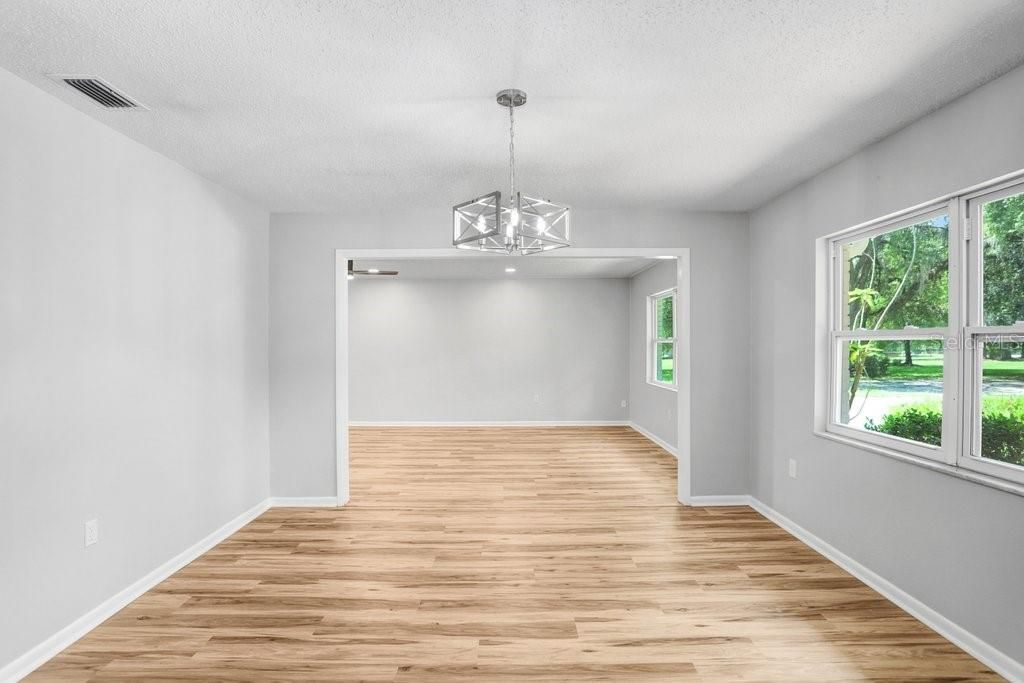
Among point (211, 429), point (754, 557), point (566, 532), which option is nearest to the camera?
point (754, 557)

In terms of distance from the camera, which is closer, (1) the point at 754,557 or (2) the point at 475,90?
(2) the point at 475,90

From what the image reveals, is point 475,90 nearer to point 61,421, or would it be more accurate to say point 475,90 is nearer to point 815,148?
point 815,148

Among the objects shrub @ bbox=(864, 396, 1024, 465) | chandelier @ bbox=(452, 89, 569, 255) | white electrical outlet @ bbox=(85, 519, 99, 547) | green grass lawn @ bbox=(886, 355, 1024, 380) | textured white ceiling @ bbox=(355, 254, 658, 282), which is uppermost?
textured white ceiling @ bbox=(355, 254, 658, 282)

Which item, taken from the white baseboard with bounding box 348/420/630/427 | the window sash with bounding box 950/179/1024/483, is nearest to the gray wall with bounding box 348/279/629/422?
the white baseboard with bounding box 348/420/630/427

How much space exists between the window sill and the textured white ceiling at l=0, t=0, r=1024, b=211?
1.70 metres

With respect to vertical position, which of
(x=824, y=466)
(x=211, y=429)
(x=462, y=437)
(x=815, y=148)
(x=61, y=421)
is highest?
(x=815, y=148)

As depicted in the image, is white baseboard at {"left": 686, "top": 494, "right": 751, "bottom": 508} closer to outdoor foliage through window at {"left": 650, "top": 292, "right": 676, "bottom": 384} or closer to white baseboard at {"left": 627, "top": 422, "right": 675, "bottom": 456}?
white baseboard at {"left": 627, "top": 422, "right": 675, "bottom": 456}

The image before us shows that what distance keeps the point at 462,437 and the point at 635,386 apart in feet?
9.40

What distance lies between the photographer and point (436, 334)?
29.5 ft

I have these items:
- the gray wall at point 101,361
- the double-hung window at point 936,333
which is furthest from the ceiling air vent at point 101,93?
the double-hung window at point 936,333

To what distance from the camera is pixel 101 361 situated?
2.74m

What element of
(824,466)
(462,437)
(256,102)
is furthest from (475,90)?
(462,437)

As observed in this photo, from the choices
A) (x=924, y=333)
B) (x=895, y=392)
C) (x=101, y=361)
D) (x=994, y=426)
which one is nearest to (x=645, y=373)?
(x=895, y=392)

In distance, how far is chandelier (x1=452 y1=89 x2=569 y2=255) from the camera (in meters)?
2.39
